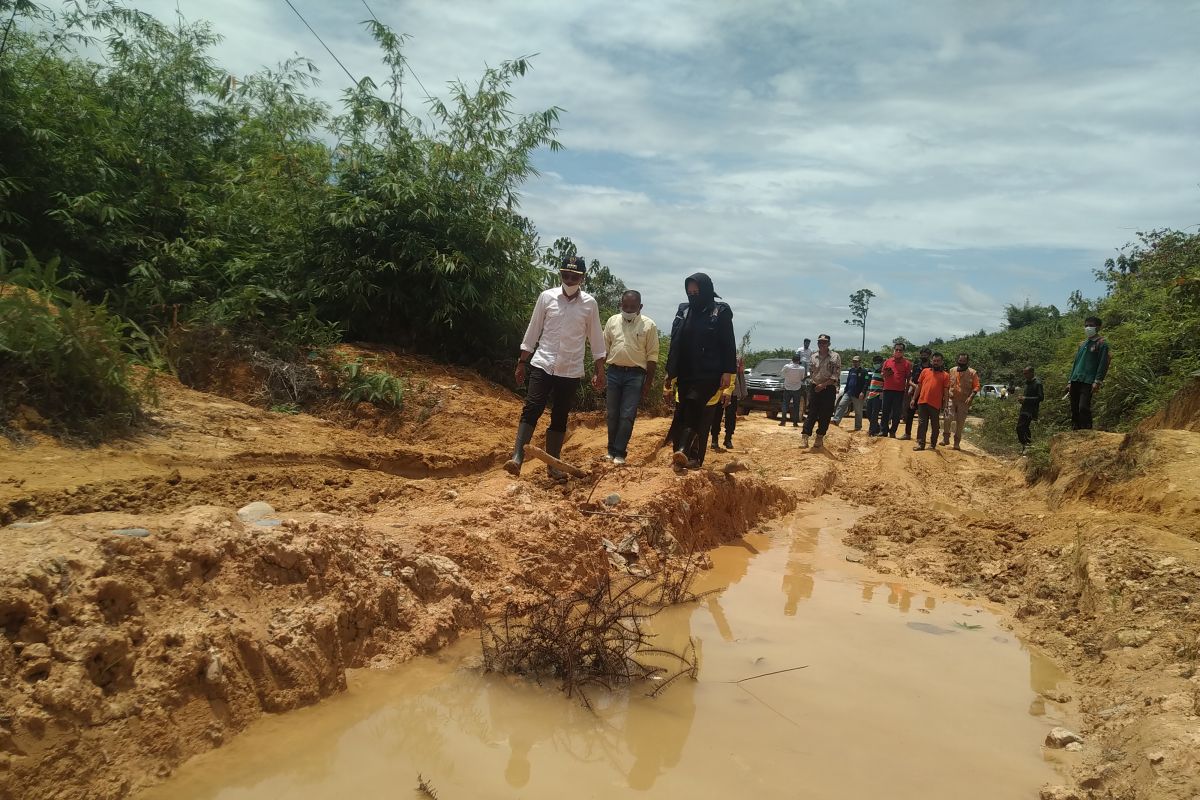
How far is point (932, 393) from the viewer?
11.0m

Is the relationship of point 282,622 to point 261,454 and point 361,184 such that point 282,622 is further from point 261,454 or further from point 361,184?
point 361,184

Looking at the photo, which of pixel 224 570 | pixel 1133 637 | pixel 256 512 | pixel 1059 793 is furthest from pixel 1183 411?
pixel 224 570

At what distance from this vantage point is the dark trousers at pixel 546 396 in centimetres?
533

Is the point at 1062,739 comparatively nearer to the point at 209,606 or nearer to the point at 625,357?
the point at 209,606

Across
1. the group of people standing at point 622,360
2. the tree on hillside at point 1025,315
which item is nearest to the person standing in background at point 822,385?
the group of people standing at point 622,360

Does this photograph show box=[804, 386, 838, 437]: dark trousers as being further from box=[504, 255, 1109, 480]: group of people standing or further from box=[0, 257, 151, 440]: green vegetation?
box=[0, 257, 151, 440]: green vegetation

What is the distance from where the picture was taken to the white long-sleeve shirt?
5359mm

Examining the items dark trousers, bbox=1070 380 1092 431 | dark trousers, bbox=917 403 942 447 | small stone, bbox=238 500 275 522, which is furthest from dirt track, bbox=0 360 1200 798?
dark trousers, bbox=917 403 942 447

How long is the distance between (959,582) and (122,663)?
4755 mm

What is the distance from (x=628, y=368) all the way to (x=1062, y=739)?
3.84 meters

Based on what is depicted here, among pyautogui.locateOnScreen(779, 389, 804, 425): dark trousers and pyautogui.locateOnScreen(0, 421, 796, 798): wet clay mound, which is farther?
pyautogui.locateOnScreen(779, 389, 804, 425): dark trousers

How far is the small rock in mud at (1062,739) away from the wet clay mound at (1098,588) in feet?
0.15

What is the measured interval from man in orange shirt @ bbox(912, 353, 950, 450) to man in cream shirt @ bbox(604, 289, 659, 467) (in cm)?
650

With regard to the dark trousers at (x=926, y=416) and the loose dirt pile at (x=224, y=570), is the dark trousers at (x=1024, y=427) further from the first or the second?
the loose dirt pile at (x=224, y=570)
